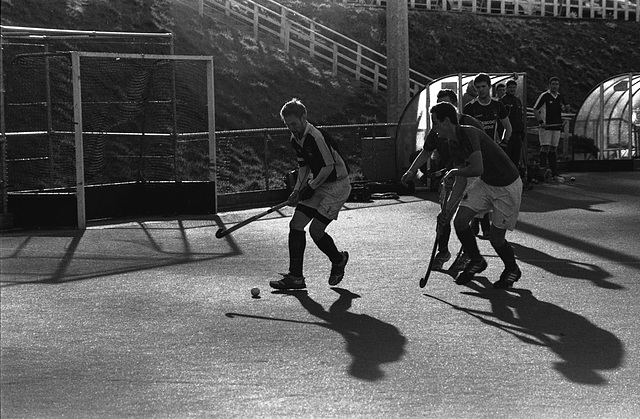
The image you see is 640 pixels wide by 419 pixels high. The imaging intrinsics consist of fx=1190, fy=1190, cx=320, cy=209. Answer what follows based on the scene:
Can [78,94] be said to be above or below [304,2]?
below

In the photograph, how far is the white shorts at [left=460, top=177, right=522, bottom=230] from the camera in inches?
388

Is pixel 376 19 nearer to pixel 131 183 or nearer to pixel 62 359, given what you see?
pixel 131 183

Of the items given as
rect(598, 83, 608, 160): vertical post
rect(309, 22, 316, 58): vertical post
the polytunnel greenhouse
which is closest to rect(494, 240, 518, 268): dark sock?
rect(598, 83, 608, 160): vertical post

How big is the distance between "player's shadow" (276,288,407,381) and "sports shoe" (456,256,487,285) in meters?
1.05

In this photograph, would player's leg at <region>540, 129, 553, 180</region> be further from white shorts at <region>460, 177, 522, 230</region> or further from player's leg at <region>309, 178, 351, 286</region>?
player's leg at <region>309, 178, 351, 286</region>

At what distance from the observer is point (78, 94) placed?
14555mm

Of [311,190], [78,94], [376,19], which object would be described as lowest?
[311,190]

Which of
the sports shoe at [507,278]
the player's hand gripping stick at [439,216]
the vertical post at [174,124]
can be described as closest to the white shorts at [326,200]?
the player's hand gripping stick at [439,216]

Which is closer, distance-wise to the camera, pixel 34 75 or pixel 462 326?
pixel 462 326

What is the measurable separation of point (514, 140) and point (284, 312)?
9537 mm

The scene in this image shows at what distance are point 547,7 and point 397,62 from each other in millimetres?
30638

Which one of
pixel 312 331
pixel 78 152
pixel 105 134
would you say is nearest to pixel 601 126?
pixel 105 134

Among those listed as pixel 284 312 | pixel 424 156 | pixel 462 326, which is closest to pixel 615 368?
pixel 462 326

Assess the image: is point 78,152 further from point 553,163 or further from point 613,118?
point 613,118
